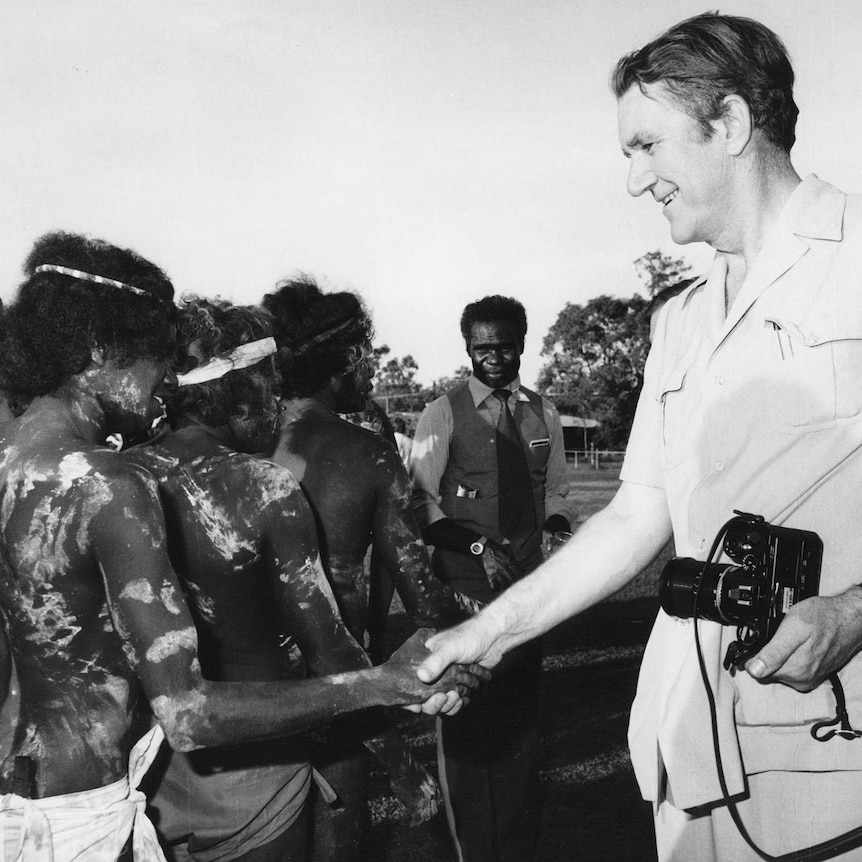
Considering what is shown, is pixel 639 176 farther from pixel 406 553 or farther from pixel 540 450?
pixel 540 450

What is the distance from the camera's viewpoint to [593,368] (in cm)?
5159

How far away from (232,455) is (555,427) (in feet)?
10.4

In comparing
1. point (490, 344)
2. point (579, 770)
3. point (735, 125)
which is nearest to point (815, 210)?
point (735, 125)

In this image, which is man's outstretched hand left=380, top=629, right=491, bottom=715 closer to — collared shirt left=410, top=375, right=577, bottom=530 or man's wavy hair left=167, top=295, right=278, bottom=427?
man's wavy hair left=167, top=295, right=278, bottom=427

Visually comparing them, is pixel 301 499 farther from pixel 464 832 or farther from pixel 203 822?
pixel 464 832

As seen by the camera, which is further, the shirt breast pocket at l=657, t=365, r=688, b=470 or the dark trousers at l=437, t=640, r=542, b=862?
the dark trousers at l=437, t=640, r=542, b=862

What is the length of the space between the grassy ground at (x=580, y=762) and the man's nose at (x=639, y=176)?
Answer: 3.16 meters

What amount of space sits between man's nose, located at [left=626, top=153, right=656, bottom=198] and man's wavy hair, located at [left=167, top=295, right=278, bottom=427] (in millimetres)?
1375

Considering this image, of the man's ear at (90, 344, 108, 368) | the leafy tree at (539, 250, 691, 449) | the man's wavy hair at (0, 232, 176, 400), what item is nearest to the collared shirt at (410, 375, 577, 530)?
the man's wavy hair at (0, 232, 176, 400)

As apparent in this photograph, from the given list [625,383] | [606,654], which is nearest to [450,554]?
[606,654]

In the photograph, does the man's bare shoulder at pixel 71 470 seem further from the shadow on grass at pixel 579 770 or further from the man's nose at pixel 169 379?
the shadow on grass at pixel 579 770

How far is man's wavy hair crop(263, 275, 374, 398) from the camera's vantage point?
146 inches

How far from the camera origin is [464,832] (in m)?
4.32

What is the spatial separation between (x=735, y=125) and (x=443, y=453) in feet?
11.2
